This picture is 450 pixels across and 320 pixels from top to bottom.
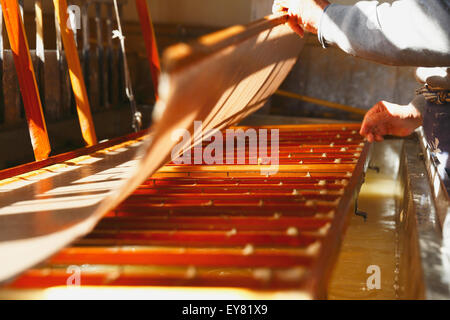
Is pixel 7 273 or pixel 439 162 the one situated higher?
pixel 439 162

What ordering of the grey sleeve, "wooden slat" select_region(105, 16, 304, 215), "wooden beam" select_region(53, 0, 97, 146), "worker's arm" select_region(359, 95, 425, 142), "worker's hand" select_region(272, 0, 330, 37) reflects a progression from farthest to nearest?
"wooden beam" select_region(53, 0, 97, 146), "worker's arm" select_region(359, 95, 425, 142), "worker's hand" select_region(272, 0, 330, 37), the grey sleeve, "wooden slat" select_region(105, 16, 304, 215)

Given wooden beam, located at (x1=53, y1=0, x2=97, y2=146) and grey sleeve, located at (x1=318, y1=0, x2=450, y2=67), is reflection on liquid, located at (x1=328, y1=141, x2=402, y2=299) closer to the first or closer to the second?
grey sleeve, located at (x1=318, y1=0, x2=450, y2=67)

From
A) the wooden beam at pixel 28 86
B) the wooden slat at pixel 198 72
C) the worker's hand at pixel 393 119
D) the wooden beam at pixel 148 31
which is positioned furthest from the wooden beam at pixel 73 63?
the worker's hand at pixel 393 119

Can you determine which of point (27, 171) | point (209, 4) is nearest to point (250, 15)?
point (209, 4)

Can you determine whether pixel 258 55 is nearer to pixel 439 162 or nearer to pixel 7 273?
pixel 439 162

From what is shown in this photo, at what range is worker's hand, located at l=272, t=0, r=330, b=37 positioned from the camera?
6.48 feet

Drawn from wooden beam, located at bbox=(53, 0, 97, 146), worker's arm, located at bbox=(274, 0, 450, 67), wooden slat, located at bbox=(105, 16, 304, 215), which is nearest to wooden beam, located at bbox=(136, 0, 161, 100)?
wooden beam, located at bbox=(53, 0, 97, 146)

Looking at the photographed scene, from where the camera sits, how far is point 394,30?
5.54ft

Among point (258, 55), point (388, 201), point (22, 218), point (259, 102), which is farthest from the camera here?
point (259, 102)

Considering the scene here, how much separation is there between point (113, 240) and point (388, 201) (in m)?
2.66

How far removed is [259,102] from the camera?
160 inches

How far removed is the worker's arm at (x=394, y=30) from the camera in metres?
1.61

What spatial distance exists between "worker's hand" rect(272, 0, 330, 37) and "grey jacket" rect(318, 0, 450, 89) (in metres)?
0.08

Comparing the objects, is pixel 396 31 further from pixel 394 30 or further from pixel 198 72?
pixel 198 72
